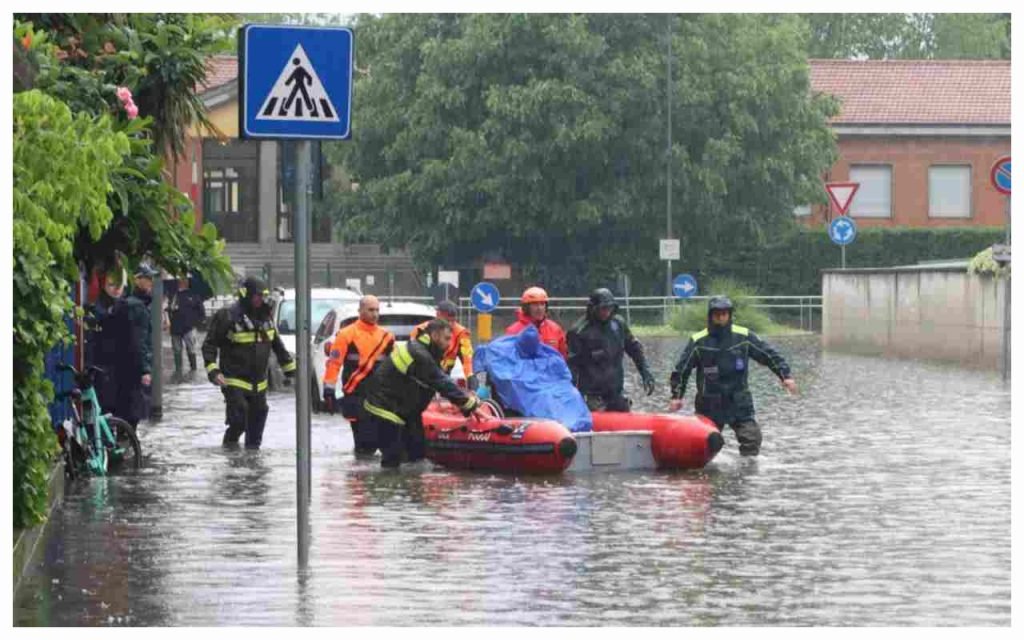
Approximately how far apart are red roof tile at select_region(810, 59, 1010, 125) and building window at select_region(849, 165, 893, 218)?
1.57 m

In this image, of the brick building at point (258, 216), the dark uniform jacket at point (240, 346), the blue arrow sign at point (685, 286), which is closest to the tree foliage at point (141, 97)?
the dark uniform jacket at point (240, 346)

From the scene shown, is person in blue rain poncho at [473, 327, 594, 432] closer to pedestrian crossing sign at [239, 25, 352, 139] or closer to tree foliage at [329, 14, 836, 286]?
pedestrian crossing sign at [239, 25, 352, 139]

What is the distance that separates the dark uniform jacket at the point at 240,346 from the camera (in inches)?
869

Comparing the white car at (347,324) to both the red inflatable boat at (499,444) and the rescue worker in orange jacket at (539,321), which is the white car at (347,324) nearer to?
the rescue worker in orange jacket at (539,321)

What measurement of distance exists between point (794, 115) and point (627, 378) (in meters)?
33.5

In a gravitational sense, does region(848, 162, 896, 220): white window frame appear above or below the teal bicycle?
above

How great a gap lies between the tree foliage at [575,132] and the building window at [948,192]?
477 inches

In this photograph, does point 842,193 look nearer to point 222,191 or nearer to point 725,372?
point 725,372

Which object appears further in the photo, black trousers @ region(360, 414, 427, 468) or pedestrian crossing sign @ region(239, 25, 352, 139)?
black trousers @ region(360, 414, 427, 468)

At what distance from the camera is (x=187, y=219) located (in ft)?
51.4

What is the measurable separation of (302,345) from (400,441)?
7773 mm

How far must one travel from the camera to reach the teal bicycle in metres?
18.3

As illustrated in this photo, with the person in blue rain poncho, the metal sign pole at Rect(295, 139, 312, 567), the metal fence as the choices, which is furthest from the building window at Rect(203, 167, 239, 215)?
the metal sign pole at Rect(295, 139, 312, 567)

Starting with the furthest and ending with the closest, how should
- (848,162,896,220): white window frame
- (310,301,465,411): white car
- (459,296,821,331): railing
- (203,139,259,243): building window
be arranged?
(203,139,259,243): building window, (848,162,896,220): white window frame, (459,296,821,331): railing, (310,301,465,411): white car
